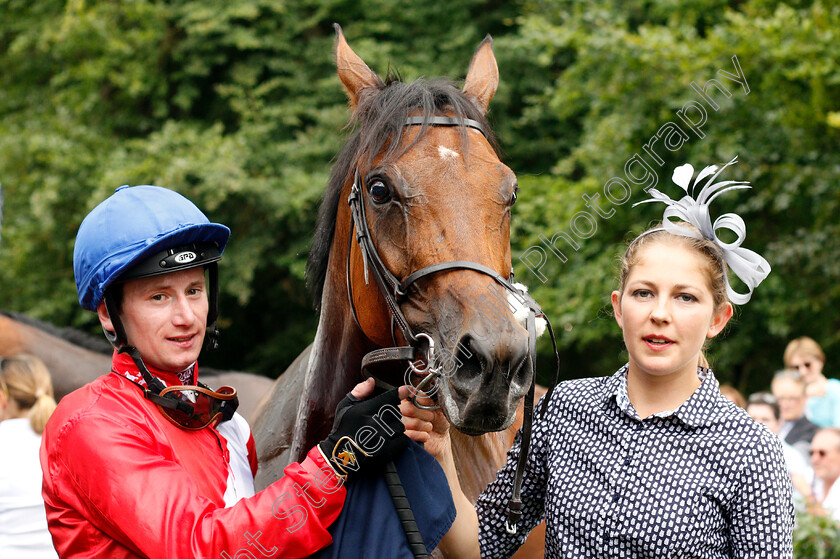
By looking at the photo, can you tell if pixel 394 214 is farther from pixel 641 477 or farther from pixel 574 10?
pixel 574 10

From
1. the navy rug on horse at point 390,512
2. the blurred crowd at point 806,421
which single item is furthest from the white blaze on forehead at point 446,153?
the blurred crowd at point 806,421

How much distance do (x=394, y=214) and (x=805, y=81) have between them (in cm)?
685

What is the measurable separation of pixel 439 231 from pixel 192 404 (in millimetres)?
851

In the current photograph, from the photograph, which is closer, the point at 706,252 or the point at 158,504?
the point at 158,504

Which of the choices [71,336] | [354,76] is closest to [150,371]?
[354,76]

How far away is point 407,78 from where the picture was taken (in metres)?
7.86

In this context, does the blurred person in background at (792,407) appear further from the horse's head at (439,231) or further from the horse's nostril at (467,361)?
the horse's nostril at (467,361)

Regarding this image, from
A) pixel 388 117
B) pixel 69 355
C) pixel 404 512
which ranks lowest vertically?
pixel 69 355

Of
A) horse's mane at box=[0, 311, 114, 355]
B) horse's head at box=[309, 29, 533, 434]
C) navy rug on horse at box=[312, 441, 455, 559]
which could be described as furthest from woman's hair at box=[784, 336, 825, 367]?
horse's mane at box=[0, 311, 114, 355]

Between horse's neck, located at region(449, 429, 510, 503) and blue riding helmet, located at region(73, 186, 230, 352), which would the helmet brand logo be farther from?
horse's neck, located at region(449, 429, 510, 503)

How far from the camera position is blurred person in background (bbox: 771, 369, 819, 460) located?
6109 mm

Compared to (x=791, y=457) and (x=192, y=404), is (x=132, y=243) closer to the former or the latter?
(x=192, y=404)

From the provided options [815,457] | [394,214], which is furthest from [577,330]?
[394,214]

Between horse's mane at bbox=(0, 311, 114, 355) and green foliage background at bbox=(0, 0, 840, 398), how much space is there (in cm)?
250
